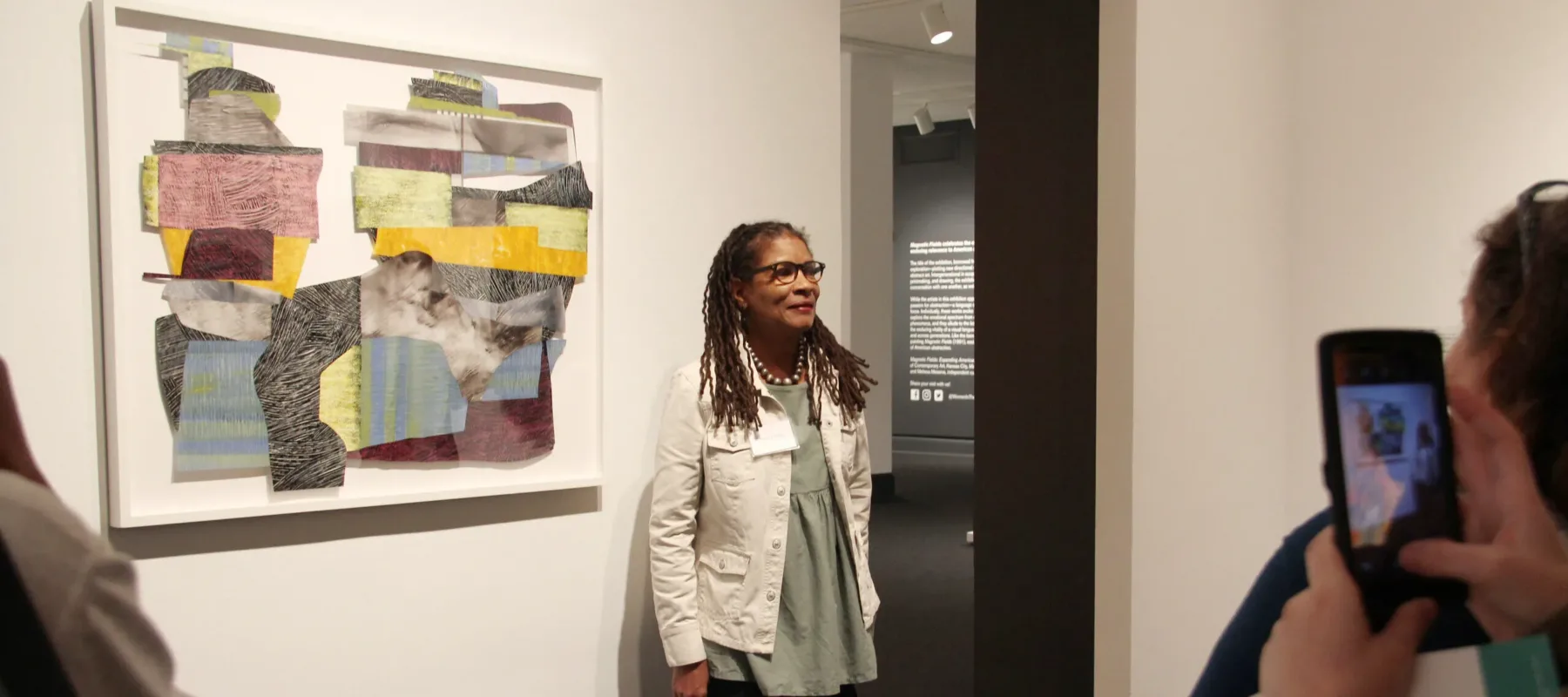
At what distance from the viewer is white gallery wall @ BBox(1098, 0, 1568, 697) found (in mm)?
583

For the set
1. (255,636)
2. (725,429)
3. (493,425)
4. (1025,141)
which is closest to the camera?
(1025,141)

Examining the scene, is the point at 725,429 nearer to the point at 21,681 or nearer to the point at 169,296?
the point at 169,296

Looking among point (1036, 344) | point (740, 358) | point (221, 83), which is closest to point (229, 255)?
point (221, 83)

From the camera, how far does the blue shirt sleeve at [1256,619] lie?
1.85 ft

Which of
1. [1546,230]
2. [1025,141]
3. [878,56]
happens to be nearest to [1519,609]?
[1546,230]

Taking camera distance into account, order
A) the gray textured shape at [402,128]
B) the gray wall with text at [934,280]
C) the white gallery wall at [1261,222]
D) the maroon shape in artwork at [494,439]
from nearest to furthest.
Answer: the white gallery wall at [1261,222] → the gray textured shape at [402,128] → the maroon shape in artwork at [494,439] → the gray wall with text at [934,280]

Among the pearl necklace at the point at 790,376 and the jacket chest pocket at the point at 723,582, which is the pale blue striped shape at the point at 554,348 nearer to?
the pearl necklace at the point at 790,376

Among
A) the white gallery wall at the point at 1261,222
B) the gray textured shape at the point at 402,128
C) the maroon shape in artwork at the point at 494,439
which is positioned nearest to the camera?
the white gallery wall at the point at 1261,222

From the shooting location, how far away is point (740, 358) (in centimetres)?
202

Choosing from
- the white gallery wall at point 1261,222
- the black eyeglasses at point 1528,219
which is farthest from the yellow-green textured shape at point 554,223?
the black eyeglasses at point 1528,219

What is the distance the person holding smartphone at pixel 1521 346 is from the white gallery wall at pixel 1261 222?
4 centimetres

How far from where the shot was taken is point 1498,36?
23.0 inches

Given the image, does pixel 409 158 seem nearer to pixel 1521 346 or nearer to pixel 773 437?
pixel 773 437

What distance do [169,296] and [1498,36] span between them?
1.81 metres
